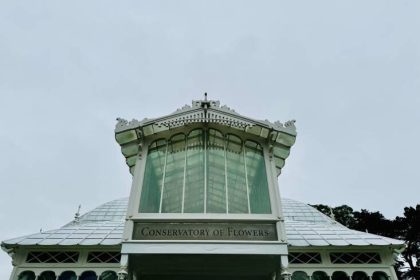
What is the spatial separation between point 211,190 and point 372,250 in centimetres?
630

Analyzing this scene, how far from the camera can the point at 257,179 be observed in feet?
34.9

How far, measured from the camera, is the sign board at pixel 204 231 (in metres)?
8.98

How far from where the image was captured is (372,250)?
1181 centimetres

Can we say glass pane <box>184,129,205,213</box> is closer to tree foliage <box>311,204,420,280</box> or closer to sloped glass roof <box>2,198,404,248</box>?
sloped glass roof <box>2,198,404,248</box>

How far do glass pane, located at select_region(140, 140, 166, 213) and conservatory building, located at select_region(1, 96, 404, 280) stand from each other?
0.03 meters

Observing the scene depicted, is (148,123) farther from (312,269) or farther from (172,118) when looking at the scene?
(312,269)

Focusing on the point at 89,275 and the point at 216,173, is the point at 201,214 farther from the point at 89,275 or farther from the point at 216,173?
the point at 89,275

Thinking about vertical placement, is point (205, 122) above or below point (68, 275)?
above

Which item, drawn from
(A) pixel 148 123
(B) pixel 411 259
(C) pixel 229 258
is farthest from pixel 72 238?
(B) pixel 411 259

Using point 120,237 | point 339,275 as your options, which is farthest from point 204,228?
point 339,275

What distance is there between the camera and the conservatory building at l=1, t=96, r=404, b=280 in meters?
8.99

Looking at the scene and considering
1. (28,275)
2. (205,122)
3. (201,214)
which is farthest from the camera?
(28,275)

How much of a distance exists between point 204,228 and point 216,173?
1.91 meters

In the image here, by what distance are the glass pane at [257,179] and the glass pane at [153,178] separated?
2.68m
